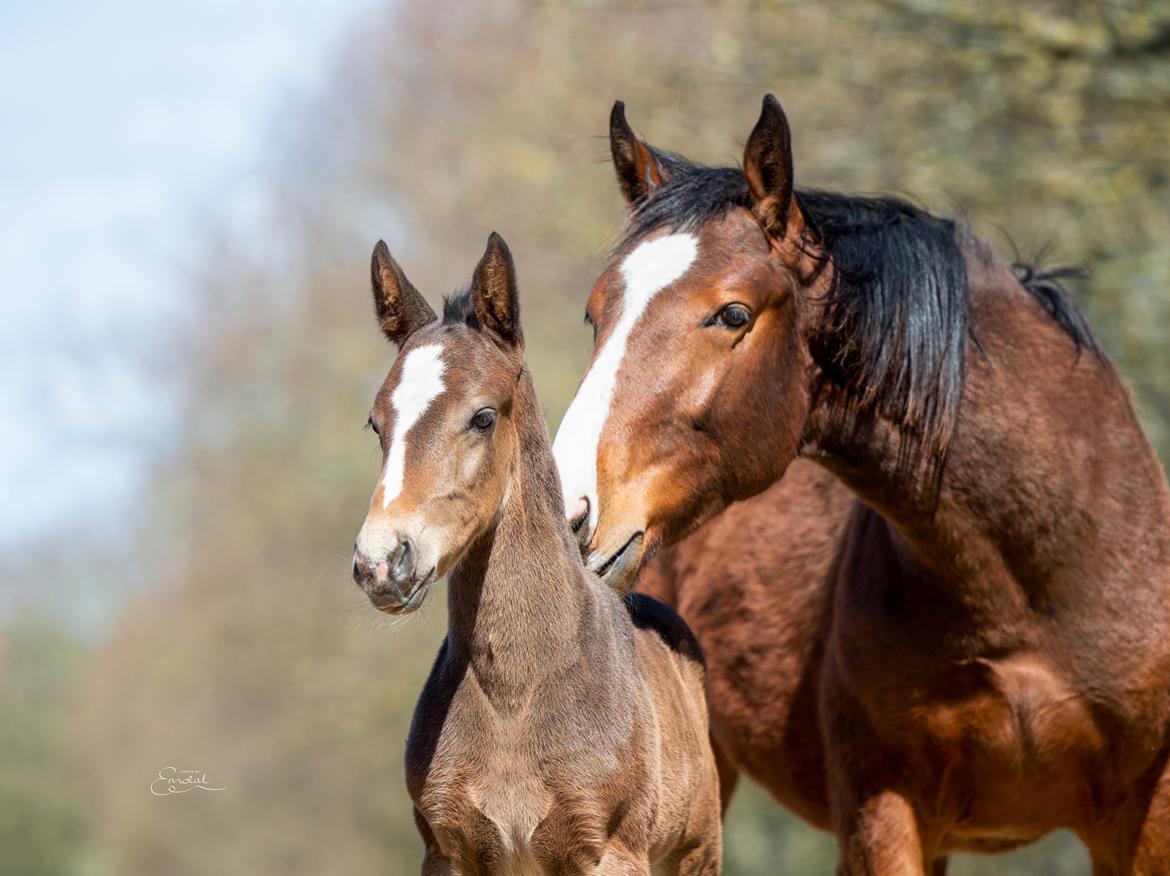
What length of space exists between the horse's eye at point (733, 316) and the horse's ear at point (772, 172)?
11.3 inches

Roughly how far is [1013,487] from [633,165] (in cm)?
134

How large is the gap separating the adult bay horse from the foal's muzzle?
1.28 feet

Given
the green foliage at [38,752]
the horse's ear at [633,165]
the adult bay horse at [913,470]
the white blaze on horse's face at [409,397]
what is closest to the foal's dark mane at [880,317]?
the adult bay horse at [913,470]

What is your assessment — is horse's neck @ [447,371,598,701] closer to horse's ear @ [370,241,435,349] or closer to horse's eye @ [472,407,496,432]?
horse's eye @ [472,407,496,432]

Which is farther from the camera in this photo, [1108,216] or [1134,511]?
[1108,216]

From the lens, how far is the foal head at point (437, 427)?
3.19 m

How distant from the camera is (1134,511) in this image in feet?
13.3

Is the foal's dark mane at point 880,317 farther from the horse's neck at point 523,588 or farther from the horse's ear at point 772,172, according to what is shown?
the horse's neck at point 523,588

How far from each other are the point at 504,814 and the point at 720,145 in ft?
32.3

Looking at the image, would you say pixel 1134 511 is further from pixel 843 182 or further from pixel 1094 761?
pixel 843 182

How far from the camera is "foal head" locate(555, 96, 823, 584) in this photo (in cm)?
342

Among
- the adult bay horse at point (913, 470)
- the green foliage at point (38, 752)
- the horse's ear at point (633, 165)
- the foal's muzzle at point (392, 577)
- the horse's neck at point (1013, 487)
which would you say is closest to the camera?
the foal's muzzle at point (392, 577)

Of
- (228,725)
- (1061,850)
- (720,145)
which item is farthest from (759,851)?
(720,145)

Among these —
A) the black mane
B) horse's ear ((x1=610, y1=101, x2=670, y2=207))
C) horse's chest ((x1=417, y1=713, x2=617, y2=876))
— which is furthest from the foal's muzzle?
horse's ear ((x1=610, y1=101, x2=670, y2=207))
